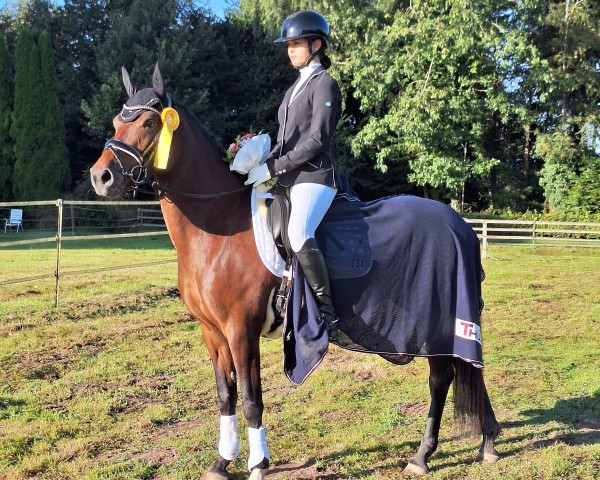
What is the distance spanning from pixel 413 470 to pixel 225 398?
1357 millimetres

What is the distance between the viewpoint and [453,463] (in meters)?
4.02

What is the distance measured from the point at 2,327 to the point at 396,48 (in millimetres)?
19129

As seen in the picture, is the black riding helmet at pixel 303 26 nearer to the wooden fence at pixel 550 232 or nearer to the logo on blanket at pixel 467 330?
the logo on blanket at pixel 467 330

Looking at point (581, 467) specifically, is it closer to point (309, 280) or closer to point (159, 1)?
point (309, 280)

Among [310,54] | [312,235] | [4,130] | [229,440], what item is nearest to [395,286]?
[312,235]

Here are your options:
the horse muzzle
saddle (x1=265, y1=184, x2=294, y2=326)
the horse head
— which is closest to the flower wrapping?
saddle (x1=265, y1=184, x2=294, y2=326)

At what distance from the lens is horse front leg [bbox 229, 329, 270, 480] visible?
3520 millimetres

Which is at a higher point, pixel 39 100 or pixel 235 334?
pixel 39 100

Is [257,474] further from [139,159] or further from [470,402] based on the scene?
[139,159]

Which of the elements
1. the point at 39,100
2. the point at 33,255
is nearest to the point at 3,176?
the point at 39,100

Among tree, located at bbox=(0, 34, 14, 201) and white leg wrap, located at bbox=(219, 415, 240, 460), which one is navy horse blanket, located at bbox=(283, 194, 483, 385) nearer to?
white leg wrap, located at bbox=(219, 415, 240, 460)

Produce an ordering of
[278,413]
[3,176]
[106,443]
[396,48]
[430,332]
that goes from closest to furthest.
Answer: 1. [430,332]
2. [106,443]
3. [278,413]
4. [396,48]
5. [3,176]

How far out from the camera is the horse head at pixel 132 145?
3.18 meters

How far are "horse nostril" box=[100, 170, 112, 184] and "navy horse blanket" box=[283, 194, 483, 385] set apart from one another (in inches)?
49.9
